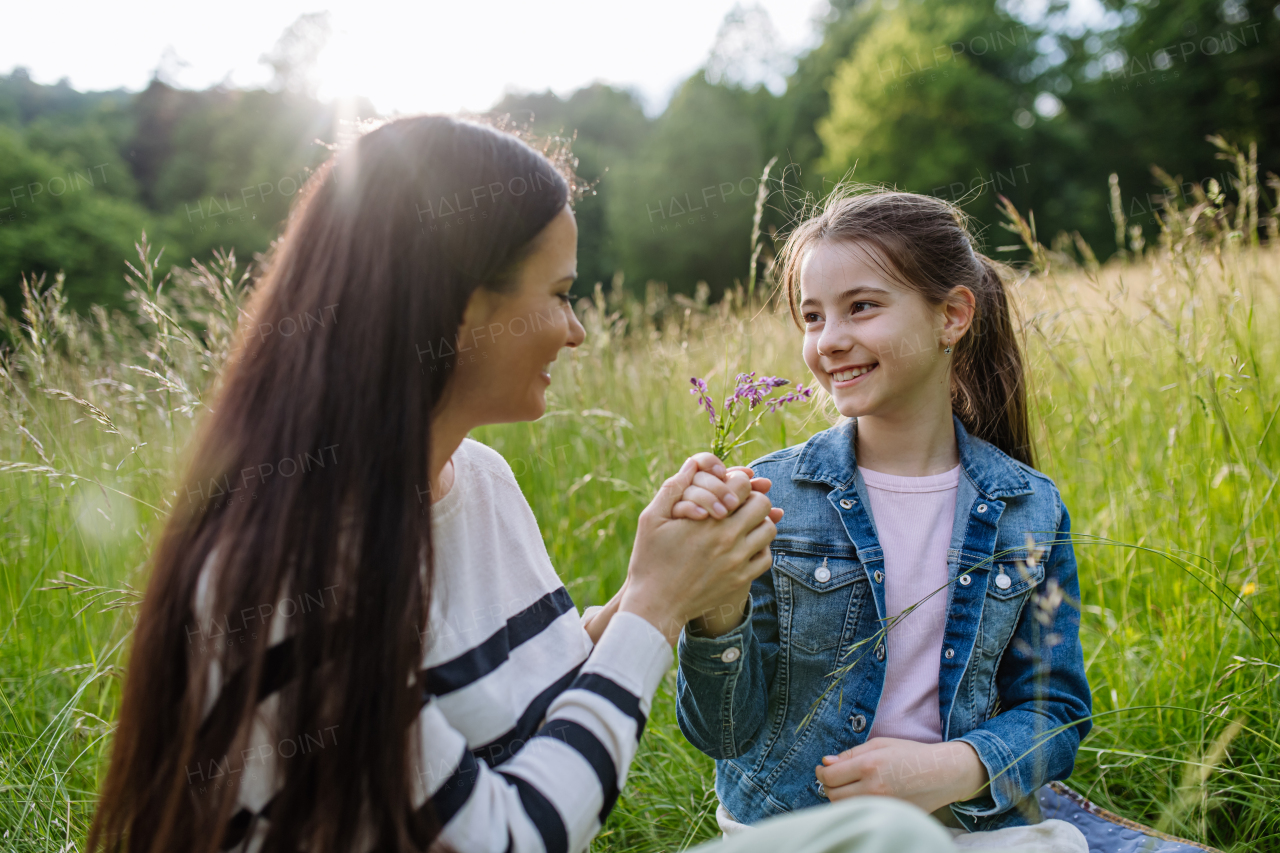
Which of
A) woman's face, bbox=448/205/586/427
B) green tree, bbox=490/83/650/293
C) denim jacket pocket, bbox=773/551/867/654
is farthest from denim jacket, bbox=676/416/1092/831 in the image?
green tree, bbox=490/83/650/293

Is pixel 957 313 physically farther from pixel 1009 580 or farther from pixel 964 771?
pixel 964 771

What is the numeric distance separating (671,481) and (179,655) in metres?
0.72

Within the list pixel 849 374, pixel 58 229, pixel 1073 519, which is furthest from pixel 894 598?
pixel 58 229

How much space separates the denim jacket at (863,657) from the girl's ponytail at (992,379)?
23 cm

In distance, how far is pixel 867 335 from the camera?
1594 millimetres

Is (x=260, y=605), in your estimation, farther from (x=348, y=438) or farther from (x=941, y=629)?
(x=941, y=629)

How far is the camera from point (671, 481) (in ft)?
4.06

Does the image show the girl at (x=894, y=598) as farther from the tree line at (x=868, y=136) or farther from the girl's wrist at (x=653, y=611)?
the tree line at (x=868, y=136)

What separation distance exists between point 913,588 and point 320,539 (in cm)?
119

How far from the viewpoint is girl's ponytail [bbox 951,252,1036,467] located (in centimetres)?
187

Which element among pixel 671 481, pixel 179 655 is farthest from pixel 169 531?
pixel 671 481

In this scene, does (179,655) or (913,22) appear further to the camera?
(913,22)

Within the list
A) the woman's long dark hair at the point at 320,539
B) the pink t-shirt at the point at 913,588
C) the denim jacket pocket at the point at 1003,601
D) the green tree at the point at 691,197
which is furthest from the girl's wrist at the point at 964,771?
the green tree at the point at 691,197

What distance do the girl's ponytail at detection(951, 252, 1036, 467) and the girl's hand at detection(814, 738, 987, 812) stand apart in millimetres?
800
